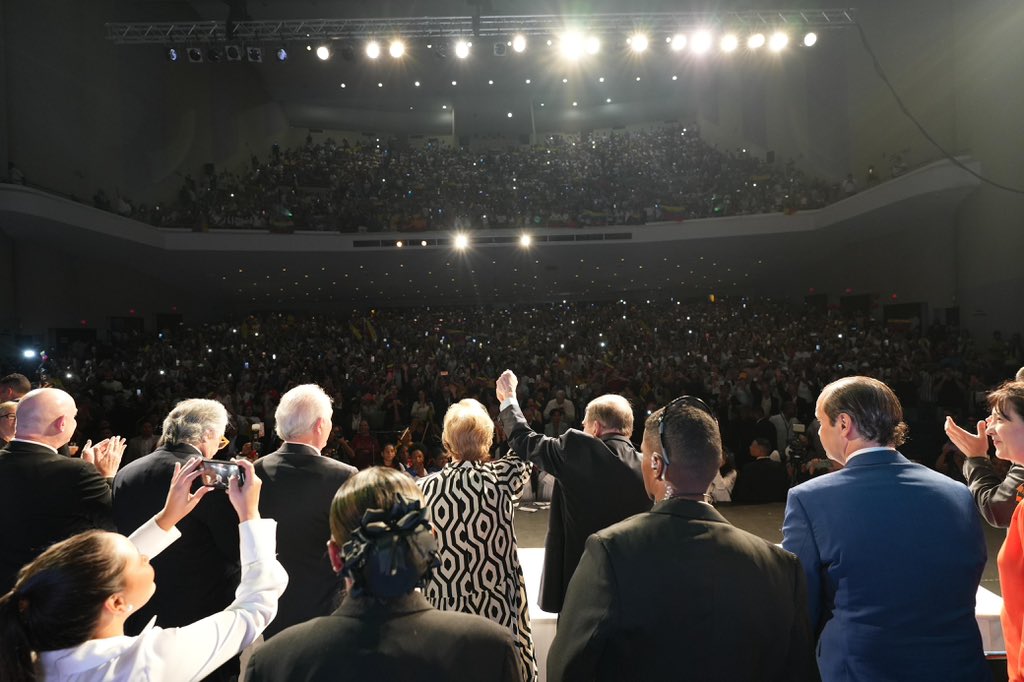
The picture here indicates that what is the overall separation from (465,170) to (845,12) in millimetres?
12984

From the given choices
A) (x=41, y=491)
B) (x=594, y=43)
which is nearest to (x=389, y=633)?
(x=41, y=491)

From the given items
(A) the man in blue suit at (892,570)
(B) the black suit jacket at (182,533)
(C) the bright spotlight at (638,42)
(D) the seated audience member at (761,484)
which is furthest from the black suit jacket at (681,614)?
(C) the bright spotlight at (638,42)

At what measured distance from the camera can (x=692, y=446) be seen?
1229 millimetres

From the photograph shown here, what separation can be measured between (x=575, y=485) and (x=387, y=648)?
1227mm

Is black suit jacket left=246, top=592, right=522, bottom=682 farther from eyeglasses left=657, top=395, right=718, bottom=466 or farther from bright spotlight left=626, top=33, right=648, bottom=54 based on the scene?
bright spotlight left=626, top=33, right=648, bottom=54

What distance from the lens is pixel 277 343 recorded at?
54.1 feet

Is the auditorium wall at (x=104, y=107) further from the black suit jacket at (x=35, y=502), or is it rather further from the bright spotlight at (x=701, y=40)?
the black suit jacket at (x=35, y=502)

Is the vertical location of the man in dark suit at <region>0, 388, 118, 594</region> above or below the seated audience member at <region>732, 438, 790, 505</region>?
above

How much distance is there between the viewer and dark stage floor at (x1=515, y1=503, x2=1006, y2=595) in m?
4.71

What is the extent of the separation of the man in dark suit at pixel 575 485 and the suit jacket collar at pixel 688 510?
775 mm

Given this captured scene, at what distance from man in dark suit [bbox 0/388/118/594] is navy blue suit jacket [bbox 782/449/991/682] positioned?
2048 mm

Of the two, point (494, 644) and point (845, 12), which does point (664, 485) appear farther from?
point (845, 12)

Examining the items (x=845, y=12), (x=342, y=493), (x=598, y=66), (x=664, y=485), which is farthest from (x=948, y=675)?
(x=598, y=66)

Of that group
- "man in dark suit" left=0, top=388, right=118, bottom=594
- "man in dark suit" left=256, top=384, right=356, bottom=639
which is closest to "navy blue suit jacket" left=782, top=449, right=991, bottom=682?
"man in dark suit" left=256, top=384, right=356, bottom=639
